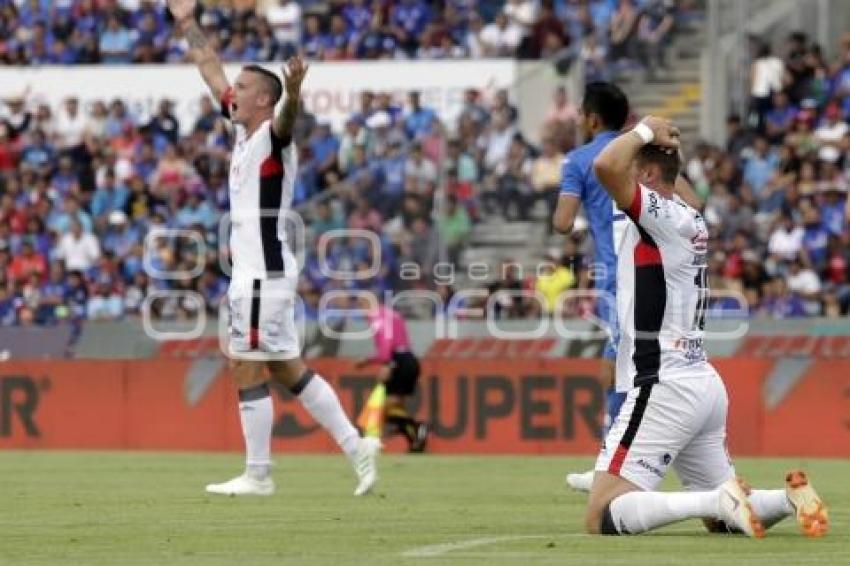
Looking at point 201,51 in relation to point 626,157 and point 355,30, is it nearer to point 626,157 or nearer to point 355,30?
point 626,157

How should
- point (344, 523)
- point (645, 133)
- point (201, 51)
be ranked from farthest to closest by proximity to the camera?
1. point (201, 51)
2. point (344, 523)
3. point (645, 133)

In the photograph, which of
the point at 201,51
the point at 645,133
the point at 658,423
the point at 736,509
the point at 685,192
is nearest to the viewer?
the point at 736,509

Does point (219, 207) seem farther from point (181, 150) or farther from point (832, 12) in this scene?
point (832, 12)

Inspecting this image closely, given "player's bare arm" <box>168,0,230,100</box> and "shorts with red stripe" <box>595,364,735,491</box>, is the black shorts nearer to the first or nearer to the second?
"player's bare arm" <box>168,0,230,100</box>

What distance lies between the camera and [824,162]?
27312mm

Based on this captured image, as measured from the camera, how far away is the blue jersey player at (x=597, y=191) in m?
14.8

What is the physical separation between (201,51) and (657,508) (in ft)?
18.4

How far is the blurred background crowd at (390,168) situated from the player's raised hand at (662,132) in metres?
13.4

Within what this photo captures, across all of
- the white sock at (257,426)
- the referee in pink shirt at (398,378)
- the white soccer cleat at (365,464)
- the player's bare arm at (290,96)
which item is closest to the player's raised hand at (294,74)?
the player's bare arm at (290,96)

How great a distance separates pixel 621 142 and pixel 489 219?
1606 cm

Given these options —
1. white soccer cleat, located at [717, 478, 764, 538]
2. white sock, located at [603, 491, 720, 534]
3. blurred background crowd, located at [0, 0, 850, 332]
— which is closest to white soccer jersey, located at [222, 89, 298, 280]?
white sock, located at [603, 491, 720, 534]

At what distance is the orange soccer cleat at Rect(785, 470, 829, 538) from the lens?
35.0 ft

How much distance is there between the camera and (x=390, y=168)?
27172 mm

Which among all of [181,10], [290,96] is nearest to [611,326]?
[290,96]
